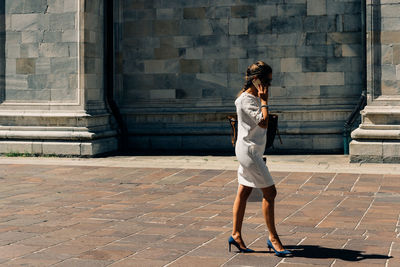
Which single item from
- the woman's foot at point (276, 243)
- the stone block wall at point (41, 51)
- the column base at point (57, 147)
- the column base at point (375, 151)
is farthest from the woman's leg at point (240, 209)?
the stone block wall at point (41, 51)

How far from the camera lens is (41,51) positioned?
1591 cm

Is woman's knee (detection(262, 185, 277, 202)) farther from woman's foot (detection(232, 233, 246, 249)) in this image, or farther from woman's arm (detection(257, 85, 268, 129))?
woman's arm (detection(257, 85, 268, 129))

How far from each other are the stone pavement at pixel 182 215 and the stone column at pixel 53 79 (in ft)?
4.87

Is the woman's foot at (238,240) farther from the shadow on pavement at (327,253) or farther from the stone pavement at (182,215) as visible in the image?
the shadow on pavement at (327,253)

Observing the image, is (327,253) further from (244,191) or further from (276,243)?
(244,191)

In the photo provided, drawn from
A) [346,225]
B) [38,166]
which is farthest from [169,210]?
[38,166]

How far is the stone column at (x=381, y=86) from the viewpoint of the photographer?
45.4 ft

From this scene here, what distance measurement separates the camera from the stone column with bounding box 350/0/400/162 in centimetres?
1385

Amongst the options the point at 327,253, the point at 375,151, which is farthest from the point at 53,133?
the point at 327,253

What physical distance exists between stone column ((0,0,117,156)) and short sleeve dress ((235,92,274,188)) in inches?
361

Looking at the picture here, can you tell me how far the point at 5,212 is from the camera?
9016 mm

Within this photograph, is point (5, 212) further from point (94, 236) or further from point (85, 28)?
point (85, 28)

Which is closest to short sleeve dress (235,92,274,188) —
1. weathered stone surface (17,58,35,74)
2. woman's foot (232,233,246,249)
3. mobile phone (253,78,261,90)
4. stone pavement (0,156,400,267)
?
mobile phone (253,78,261,90)

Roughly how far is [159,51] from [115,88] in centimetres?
146
